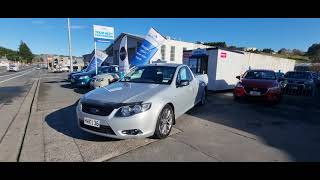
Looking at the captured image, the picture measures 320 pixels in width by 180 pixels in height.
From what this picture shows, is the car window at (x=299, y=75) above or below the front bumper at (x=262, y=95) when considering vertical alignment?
above

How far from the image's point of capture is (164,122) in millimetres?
4676

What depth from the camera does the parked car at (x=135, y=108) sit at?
400cm

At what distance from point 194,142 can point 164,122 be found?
0.73 meters

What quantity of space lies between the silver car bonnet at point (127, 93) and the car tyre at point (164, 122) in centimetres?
45

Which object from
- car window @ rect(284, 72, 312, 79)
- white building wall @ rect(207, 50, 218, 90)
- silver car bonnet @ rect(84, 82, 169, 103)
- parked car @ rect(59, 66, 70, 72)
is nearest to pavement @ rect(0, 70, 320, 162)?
silver car bonnet @ rect(84, 82, 169, 103)

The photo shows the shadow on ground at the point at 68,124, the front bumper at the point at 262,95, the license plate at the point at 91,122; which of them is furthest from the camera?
the front bumper at the point at 262,95

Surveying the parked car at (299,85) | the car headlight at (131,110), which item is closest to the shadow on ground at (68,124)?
the car headlight at (131,110)

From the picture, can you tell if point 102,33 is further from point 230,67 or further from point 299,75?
point 299,75

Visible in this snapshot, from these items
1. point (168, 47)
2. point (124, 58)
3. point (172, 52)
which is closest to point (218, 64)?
point (124, 58)

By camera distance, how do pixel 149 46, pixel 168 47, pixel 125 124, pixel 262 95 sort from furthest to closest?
1. pixel 168 47
2. pixel 149 46
3. pixel 262 95
4. pixel 125 124

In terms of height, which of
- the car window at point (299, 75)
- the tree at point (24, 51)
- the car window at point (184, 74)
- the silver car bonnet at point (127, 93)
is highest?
the tree at point (24, 51)

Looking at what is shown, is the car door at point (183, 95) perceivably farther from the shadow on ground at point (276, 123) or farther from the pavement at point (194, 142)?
the shadow on ground at point (276, 123)
